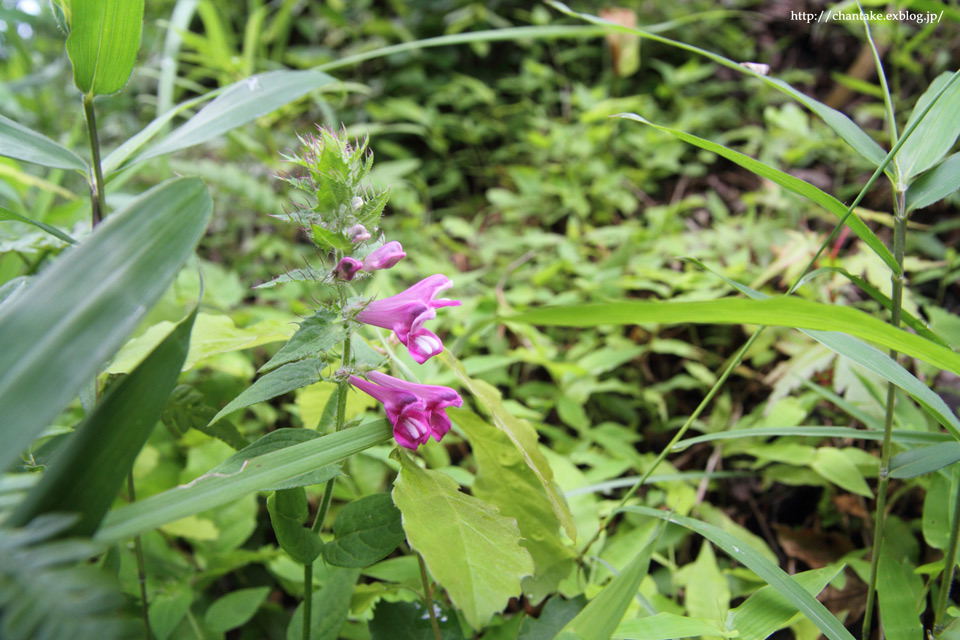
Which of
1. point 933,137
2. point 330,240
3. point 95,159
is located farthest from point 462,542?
point 933,137

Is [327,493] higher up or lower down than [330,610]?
higher up

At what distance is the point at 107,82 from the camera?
724mm

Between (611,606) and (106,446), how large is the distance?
→ 0.52 m

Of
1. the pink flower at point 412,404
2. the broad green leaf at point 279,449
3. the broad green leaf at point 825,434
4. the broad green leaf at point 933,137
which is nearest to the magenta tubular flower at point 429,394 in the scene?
the pink flower at point 412,404

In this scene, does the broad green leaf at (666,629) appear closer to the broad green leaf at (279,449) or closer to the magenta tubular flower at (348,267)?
the broad green leaf at (279,449)

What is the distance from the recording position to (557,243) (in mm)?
1848

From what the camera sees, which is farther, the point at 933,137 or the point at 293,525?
the point at 933,137

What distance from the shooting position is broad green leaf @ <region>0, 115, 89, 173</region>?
0.69 metres

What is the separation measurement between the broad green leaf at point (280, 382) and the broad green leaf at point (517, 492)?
0.74 feet

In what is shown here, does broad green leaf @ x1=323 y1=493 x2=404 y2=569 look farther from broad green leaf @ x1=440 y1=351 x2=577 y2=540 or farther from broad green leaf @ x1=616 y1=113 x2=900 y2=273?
broad green leaf @ x1=616 y1=113 x2=900 y2=273

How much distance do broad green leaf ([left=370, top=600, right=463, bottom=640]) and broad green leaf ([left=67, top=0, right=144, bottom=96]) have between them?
0.82m

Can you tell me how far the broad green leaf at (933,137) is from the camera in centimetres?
74

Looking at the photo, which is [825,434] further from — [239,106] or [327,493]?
[239,106]

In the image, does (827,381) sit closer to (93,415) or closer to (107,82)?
(93,415)
